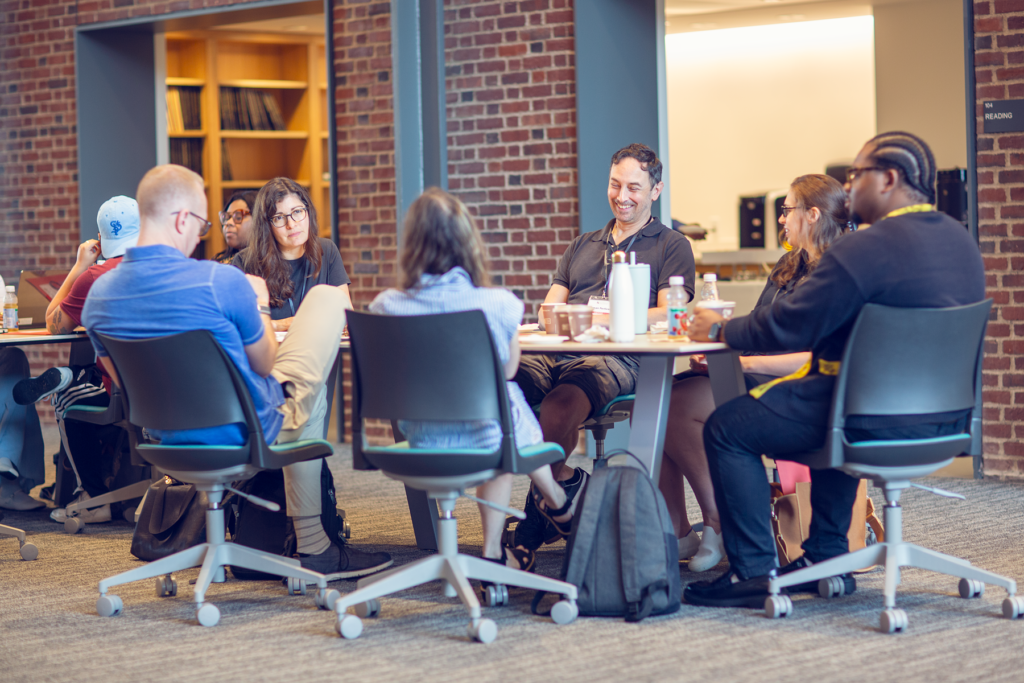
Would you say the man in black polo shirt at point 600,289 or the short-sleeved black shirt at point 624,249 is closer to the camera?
the man in black polo shirt at point 600,289

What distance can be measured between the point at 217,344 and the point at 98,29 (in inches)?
198

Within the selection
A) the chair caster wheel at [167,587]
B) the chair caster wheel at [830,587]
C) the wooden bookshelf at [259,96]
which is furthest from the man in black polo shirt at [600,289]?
the wooden bookshelf at [259,96]

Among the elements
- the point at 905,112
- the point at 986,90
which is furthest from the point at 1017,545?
the point at 905,112

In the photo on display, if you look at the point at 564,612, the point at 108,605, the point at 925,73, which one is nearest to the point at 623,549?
the point at 564,612

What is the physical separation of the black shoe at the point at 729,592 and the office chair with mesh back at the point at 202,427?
0.99m

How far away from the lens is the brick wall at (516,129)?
557 centimetres

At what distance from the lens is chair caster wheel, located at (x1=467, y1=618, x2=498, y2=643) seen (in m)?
2.80

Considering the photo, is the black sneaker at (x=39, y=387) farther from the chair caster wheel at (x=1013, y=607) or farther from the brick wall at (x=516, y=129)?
the chair caster wheel at (x=1013, y=607)

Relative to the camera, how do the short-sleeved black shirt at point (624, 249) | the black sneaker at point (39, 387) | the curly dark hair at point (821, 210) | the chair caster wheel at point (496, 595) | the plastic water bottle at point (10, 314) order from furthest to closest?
the plastic water bottle at point (10, 314), the black sneaker at point (39, 387), the short-sleeved black shirt at point (624, 249), the curly dark hair at point (821, 210), the chair caster wheel at point (496, 595)

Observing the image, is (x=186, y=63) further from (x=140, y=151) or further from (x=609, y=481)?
(x=609, y=481)

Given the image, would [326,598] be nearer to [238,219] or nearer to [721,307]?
[721,307]

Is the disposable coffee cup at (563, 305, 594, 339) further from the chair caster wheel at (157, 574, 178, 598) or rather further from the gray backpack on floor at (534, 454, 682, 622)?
the chair caster wheel at (157, 574, 178, 598)

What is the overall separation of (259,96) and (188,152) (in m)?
0.69

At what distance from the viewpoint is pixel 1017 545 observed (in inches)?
144
